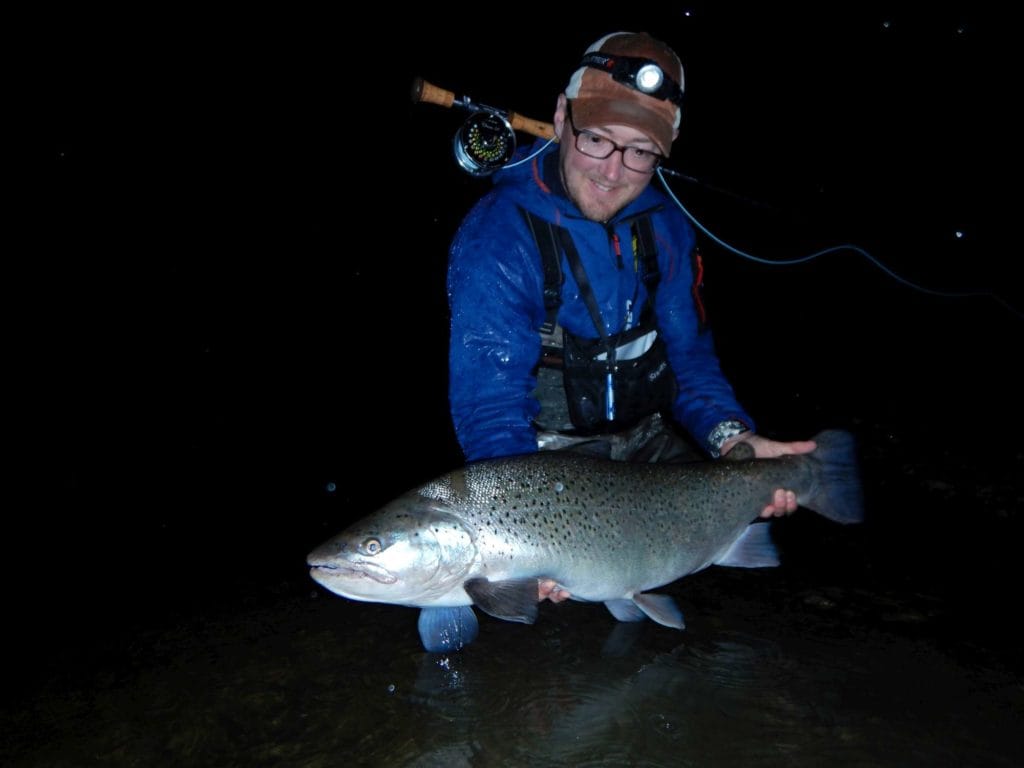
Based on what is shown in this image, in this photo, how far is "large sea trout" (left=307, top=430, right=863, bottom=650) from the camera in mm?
2822

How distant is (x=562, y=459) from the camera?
10.7 ft

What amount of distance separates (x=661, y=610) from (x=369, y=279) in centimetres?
1796

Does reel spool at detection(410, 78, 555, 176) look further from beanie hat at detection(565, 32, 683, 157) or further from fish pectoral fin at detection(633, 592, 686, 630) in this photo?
fish pectoral fin at detection(633, 592, 686, 630)

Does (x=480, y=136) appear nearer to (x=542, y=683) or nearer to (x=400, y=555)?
(x=400, y=555)

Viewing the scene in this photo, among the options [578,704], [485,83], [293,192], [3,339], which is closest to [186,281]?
[3,339]

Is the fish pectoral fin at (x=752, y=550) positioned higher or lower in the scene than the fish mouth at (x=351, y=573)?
lower

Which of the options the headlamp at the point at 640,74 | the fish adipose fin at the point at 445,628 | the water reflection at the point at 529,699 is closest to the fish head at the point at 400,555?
the fish adipose fin at the point at 445,628

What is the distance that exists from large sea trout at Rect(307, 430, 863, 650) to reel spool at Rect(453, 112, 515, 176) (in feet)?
6.15

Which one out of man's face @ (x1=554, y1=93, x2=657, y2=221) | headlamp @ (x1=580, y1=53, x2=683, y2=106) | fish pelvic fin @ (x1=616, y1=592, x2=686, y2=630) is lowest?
fish pelvic fin @ (x1=616, y1=592, x2=686, y2=630)

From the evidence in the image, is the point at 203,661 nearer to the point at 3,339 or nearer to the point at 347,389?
the point at 347,389

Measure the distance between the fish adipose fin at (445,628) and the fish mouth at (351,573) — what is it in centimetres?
42

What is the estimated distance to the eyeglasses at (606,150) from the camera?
3.55 m

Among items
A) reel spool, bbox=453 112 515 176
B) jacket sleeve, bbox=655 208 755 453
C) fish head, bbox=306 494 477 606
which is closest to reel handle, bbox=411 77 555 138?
reel spool, bbox=453 112 515 176

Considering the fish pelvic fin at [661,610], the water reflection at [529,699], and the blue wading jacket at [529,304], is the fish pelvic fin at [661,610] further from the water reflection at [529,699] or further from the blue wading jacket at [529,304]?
the blue wading jacket at [529,304]
